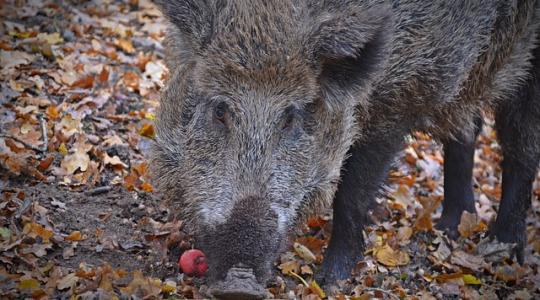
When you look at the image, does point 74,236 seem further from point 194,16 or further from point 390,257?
point 390,257

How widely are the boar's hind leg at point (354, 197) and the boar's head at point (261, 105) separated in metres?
0.50

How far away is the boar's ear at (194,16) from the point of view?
4.32m

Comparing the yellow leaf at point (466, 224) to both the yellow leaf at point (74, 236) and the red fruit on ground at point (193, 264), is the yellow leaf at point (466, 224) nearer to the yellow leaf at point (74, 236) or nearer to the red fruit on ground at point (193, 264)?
the red fruit on ground at point (193, 264)

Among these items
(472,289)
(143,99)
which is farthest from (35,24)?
(472,289)

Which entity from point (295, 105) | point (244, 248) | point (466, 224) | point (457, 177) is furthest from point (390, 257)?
point (244, 248)

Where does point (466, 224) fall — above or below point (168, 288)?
above

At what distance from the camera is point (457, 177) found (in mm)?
6645

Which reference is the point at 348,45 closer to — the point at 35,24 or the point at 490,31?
the point at 490,31

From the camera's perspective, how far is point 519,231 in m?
6.35

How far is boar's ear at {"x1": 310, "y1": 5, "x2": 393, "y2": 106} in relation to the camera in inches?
168

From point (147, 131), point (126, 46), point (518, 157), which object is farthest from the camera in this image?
point (126, 46)

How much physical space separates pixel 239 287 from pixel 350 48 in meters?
1.60

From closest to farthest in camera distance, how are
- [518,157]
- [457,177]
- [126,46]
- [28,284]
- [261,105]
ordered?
[28,284]
[261,105]
[518,157]
[457,177]
[126,46]

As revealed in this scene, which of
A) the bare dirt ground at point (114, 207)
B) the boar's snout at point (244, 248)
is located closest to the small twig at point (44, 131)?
the bare dirt ground at point (114, 207)
